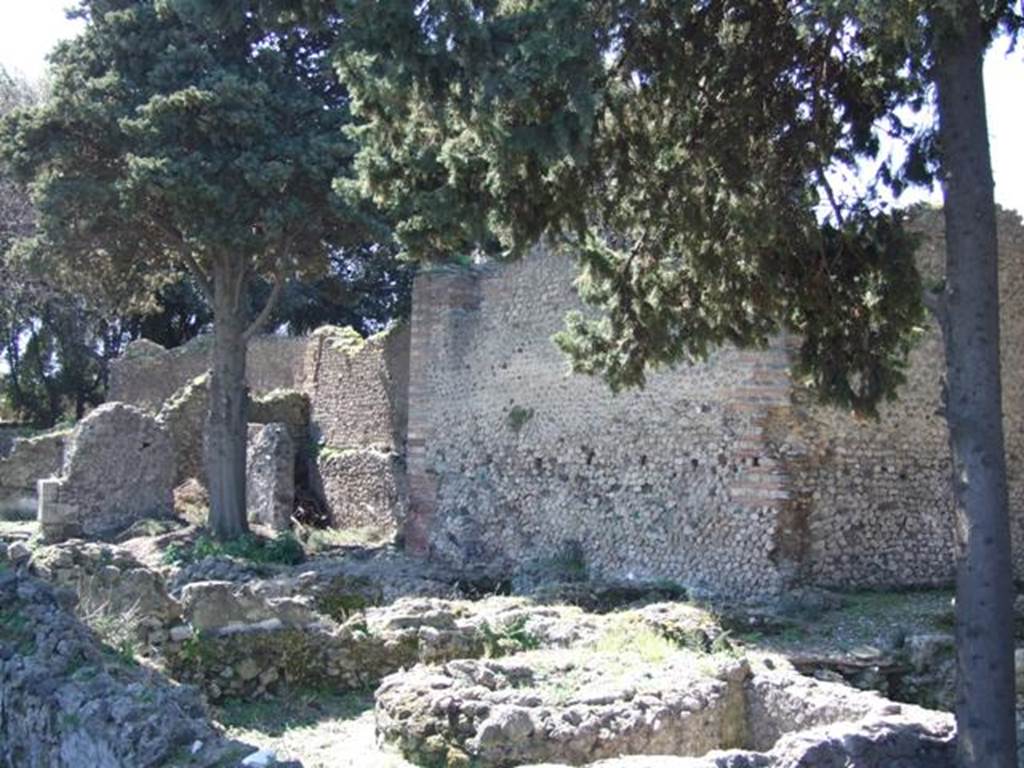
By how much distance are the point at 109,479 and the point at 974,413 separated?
64.3 ft

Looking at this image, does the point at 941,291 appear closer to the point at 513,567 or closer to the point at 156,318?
the point at 513,567

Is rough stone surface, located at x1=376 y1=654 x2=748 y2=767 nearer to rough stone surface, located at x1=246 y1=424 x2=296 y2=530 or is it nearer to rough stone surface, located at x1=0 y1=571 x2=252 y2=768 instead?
rough stone surface, located at x1=0 y1=571 x2=252 y2=768

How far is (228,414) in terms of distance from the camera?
899 inches

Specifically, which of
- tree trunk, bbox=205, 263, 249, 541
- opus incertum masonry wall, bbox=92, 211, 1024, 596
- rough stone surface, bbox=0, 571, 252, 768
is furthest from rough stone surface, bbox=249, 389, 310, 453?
rough stone surface, bbox=0, 571, 252, 768

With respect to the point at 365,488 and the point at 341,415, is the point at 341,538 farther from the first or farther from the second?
the point at 341,415

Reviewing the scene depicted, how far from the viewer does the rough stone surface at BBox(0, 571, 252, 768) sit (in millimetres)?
5992

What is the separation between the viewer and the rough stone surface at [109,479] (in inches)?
939

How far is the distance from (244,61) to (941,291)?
54.6 feet

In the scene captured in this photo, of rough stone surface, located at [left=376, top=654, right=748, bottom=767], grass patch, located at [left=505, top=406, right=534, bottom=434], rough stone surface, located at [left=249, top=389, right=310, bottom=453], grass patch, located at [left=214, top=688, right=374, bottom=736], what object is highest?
rough stone surface, located at [left=249, top=389, right=310, bottom=453]

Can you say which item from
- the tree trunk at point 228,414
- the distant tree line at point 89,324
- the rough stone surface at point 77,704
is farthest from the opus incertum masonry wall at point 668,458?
the distant tree line at point 89,324

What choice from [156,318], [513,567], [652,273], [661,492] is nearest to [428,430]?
[513,567]

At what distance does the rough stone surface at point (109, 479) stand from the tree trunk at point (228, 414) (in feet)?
6.95

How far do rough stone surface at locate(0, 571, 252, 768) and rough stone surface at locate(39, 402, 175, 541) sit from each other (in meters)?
15.6

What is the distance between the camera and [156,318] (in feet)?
143
